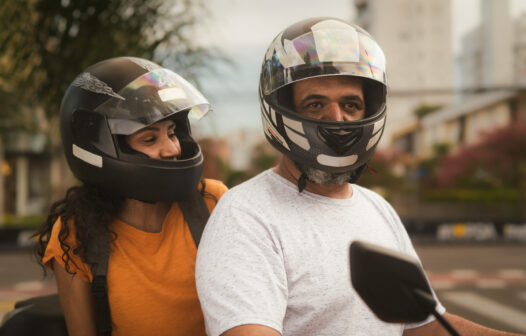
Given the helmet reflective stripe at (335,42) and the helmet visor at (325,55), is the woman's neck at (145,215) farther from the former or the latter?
the helmet reflective stripe at (335,42)

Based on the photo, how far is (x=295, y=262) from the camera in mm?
1401

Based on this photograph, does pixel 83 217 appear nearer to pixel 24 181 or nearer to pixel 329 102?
pixel 329 102

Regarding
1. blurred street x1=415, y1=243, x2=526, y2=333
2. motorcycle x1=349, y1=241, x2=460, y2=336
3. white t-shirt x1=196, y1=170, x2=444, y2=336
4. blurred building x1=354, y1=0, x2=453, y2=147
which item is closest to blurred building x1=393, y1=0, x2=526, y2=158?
blurred building x1=354, y1=0, x2=453, y2=147

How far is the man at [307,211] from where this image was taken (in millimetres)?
1330

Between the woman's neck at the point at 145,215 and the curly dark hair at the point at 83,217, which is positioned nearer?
the curly dark hair at the point at 83,217

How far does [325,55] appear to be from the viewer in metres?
1.51

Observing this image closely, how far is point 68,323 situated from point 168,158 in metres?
0.68

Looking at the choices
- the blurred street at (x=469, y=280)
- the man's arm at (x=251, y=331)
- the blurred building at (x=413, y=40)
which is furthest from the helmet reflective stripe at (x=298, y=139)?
the blurred building at (x=413, y=40)

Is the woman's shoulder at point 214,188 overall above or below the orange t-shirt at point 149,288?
above

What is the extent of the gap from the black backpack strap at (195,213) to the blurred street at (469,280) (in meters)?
3.53

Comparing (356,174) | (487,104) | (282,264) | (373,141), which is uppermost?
(373,141)

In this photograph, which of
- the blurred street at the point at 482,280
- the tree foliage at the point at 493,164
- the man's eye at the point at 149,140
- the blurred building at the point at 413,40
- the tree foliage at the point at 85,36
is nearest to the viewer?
the man's eye at the point at 149,140

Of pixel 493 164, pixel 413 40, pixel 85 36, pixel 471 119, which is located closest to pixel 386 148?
pixel 493 164

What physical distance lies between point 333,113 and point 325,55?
0.52 ft
